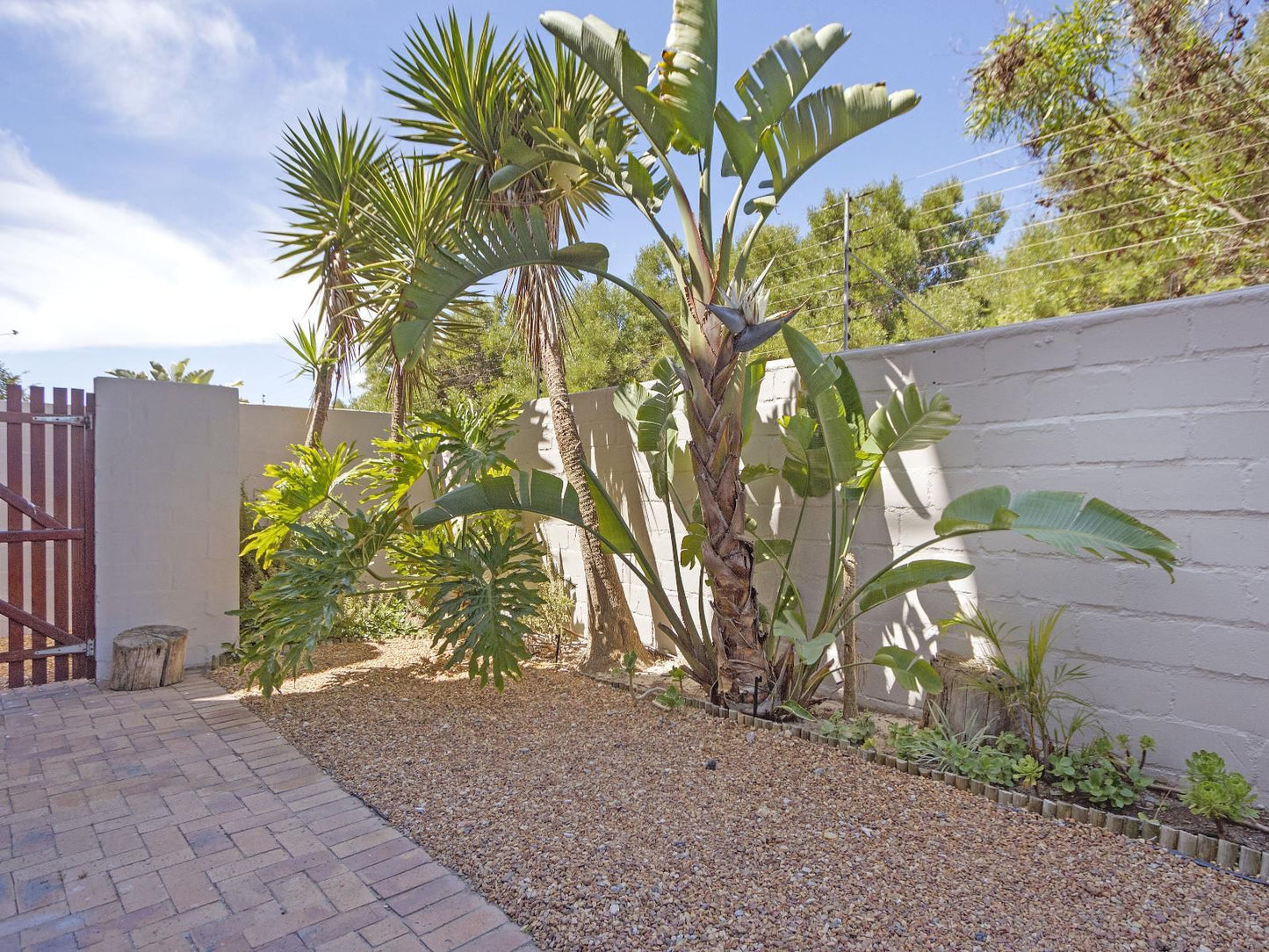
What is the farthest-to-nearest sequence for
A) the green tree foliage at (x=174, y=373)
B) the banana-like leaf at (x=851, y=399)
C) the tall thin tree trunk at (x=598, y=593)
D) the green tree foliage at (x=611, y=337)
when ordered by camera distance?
1. the green tree foliage at (x=611, y=337)
2. the green tree foliage at (x=174, y=373)
3. the tall thin tree trunk at (x=598, y=593)
4. the banana-like leaf at (x=851, y=399)

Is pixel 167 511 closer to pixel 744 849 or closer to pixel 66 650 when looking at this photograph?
pixel 66 650

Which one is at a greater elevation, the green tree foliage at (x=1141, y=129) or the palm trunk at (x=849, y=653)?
the green tree foliage at (x=1141, y=129)

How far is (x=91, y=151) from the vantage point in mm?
6805

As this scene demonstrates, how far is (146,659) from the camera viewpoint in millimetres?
4516

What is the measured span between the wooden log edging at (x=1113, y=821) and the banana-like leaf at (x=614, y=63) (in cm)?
306

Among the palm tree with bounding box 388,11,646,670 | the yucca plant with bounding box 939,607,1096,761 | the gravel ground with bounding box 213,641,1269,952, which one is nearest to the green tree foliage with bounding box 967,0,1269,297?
the palm tree with bounding box 388,11,646,670

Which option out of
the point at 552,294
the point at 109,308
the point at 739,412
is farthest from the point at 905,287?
the point at 109,308

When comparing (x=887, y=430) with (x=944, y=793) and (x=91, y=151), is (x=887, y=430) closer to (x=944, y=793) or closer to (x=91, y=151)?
(x=944, y=793)

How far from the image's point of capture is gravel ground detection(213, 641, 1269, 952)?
193 cm

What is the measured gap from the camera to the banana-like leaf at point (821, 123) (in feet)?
10.4

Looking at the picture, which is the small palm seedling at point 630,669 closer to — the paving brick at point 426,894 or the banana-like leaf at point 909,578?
the banana-like leaf at point 909,578

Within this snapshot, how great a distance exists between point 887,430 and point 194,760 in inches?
144

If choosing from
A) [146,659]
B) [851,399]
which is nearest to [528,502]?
[851,399]

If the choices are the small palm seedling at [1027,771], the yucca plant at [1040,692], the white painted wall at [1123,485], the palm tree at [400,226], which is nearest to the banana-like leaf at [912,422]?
the white painted wall at [1123,485]
